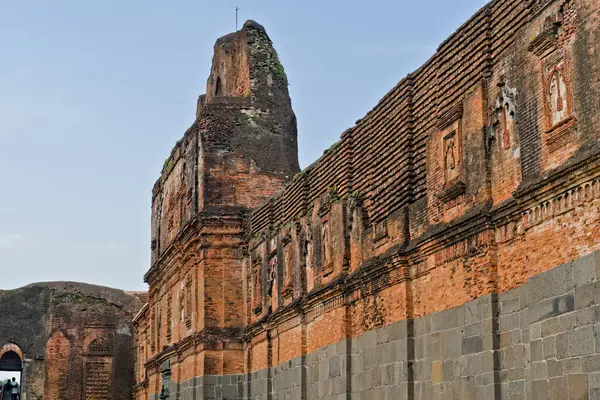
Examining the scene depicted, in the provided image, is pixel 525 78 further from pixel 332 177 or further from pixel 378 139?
pixel 332 177

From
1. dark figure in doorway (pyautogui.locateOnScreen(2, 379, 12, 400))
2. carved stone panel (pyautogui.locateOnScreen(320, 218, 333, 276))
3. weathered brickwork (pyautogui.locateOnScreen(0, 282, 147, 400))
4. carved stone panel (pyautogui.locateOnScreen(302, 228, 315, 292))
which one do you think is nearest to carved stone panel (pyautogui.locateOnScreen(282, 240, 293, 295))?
carved stone panel (pyautogui.locateOnScreen(302, 228, 315, 292))

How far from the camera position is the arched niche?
101 feet

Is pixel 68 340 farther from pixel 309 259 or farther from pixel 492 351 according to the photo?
pixel 492 351

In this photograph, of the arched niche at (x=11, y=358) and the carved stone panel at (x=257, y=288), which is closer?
the carved stone panel at (x=257, y=288)

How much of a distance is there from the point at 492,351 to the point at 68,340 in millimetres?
23913

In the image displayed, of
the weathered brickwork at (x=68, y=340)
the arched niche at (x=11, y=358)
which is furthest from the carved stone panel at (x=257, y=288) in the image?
the arched niche at (x=11, y=358)

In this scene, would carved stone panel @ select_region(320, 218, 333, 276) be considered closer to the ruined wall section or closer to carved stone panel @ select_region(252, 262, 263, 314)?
the ruined wall section

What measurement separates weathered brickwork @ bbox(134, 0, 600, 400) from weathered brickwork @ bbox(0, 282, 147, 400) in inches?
473

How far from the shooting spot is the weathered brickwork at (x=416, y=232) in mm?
7992

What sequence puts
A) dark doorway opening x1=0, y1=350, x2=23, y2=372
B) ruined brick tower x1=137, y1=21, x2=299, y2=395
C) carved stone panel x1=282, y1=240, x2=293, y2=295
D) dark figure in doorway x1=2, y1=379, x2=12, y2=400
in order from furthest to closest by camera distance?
dark doorway opening x1=0, y1=350, x2=23, y2=372, dark figure in doorway x1=2, y1=379, x2=12, y2=400, ruined brick tower x1=137, y1=21, x2=299, y2=395, carved stone panel x1=282, y1=240, x2=293, y2=295

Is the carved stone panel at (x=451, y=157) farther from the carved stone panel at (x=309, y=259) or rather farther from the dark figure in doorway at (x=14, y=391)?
the dark figure in doorway at (x=14, y=391)

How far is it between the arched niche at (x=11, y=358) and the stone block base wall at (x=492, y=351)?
19.0 metres

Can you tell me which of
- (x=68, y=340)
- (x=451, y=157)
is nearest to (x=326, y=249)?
(x=451, y=157)

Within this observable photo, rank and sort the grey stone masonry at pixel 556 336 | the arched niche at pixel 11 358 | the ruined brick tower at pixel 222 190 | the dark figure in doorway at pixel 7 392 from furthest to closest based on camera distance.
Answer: the arched niche at pixel 11 358
the dark figure in doorway at pixel 7 392
the ruined brick tower at pixel 222 190
the grey stone masonry at pixel 556 336
